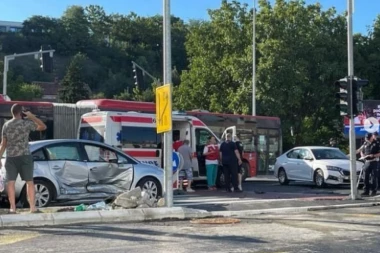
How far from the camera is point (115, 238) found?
927 centimetres

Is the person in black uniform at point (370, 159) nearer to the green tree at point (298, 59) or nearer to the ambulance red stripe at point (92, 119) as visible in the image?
the ambulance red stripe at point (92, 119)

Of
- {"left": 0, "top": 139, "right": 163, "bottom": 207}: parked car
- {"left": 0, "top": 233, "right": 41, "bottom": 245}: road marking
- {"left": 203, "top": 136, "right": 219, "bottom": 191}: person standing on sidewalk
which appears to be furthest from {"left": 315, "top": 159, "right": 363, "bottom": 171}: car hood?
{"left": 0, "top": 233, "right": 41, "bottom": 245}: road marking

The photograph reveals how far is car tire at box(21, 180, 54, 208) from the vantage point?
13281 mm

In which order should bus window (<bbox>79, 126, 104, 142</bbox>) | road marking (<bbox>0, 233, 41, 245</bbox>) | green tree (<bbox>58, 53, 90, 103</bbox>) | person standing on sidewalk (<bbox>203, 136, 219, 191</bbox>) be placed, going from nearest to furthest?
1. road marking (<bbox>0, 233, 41, 245</bbox>)
2. bus window (<bbox>79, 126, 104, 142</bbox>)
3. person standing on sidewalk (<bbox>203, 136, 219, 191</bbox>)
4. green tree (<bbox>58, 53, 90, 103</bbox>)

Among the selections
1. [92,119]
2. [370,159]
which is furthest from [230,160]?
[92,119]

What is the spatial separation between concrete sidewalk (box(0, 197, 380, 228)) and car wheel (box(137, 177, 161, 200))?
2.30 m

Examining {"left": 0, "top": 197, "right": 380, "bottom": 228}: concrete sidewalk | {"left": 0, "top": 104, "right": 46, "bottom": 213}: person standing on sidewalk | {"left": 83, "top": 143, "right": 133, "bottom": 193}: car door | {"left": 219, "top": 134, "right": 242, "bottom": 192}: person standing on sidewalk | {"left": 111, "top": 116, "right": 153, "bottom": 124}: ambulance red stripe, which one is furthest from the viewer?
Answer: {"left": 111, "top": 116, "right": 153, "bottom": 124}: ambulance red stripe

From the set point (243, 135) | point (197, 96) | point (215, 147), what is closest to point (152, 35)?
point (197, 96)

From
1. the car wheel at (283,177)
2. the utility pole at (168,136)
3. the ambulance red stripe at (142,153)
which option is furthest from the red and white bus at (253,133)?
the utility pole at (168,136)

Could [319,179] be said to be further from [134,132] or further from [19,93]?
[19,93]

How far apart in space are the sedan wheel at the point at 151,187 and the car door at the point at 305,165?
8.70 m

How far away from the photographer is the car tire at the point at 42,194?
13.3 meters

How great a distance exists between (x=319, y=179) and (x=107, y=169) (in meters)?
9.96

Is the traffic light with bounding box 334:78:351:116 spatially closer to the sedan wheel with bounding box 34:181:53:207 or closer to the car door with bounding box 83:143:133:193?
the car door with bounding box 83:143:133:193
